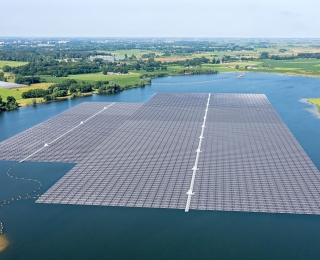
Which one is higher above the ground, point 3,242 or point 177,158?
point 177,158

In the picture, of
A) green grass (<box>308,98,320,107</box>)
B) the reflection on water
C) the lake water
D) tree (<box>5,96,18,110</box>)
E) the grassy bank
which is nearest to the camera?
the lake water

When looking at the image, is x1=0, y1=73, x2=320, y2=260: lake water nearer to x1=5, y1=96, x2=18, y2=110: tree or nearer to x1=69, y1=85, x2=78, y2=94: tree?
x1=5, y1=96, x2=18, y2=110: tree

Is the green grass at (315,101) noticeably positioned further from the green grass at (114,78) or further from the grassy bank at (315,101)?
the green grass at (114,78)

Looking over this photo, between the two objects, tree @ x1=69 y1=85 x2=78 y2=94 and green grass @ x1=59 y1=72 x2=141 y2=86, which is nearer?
tree @ x1=69 y1=85 x2=78 y2=94

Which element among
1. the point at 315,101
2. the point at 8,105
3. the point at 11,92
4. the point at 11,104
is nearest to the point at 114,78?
the point at 11,92

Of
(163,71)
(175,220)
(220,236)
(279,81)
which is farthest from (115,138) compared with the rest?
(163,71)

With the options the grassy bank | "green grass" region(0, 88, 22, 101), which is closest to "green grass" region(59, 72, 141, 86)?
"green grass" region(0, 88, 22, 101)

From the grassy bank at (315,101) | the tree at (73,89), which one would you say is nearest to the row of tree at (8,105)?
the tree at (73,89)

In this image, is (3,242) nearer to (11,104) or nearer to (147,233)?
(147,233)
